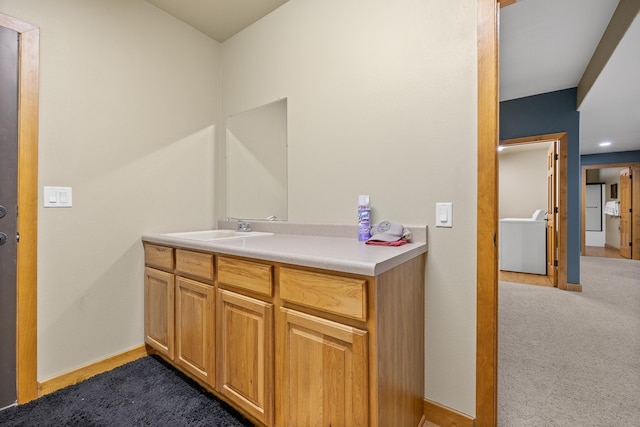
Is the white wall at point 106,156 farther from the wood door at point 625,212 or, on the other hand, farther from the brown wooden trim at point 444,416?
the wood door at point 625,212

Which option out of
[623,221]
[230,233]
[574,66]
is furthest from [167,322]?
[623,221]

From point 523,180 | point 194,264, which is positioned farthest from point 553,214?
point 194,264

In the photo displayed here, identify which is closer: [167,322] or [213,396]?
[213,396]

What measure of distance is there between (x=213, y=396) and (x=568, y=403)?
197 centimetres

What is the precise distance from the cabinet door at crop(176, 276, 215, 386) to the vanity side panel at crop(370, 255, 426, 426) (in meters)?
0.92

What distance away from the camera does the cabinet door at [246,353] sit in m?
1.29

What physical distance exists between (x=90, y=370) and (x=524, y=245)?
5.58 meters

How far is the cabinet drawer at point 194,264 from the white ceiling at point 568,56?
2.88 m

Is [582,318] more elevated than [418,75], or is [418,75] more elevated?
[418,75]

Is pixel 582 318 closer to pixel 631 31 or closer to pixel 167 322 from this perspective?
pixel 631 31

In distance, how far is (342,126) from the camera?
181cm

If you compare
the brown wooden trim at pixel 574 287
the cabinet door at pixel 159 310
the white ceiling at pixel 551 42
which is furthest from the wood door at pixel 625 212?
the cabinet door at pixel 159 310

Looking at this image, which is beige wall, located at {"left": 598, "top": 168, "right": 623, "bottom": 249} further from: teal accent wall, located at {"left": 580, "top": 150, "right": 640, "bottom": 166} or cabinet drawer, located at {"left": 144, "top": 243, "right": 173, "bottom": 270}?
cabinet drawer, located at {"left": 144, "top": 243, "right": 173, "bottom": 270}

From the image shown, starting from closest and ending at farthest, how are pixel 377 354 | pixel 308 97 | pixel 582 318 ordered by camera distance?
pixel 377 354 < pixel 308 97 < pixel 582 318
